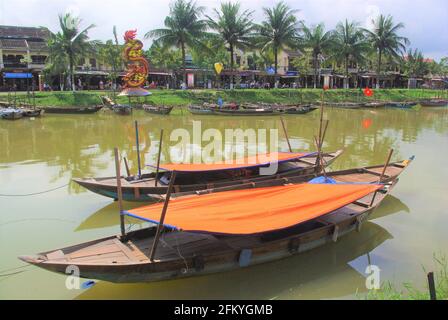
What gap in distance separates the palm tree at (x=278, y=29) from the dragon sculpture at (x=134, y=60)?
1404 centimetres

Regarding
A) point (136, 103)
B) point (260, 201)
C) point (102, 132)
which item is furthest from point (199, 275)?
point (136, 103)

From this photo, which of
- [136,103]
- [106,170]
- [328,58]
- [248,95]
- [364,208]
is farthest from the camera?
[328,58]

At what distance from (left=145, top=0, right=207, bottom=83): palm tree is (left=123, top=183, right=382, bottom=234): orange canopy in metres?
28.4

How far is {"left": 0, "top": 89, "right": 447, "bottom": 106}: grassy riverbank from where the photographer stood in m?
31.9

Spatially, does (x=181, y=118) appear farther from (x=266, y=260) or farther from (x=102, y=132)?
(x=266, y=260)

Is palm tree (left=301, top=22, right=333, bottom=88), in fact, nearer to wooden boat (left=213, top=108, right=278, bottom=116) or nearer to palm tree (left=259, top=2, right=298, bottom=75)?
palm tree (left=259, top=2, right=298, bottom=75)

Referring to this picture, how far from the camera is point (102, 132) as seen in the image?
2194cm

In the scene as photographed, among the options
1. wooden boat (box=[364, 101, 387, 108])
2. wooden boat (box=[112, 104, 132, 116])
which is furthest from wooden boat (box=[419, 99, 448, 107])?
wooden boat (box=[112, 104, 132, 116])

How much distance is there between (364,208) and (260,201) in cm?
256

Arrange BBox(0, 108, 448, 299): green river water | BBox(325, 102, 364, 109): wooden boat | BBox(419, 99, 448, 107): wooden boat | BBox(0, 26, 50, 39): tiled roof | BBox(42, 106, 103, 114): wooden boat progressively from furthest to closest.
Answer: BBox(419, 99, 448, 107): wooden boat → BBox(0, 26, 50, 39): tiled roof → BBox(325, 102, 364, 109): wooden boat → BBox(42, 106, 103, 114): wooden boat → BBox(0, 108, 448, 299): green river water

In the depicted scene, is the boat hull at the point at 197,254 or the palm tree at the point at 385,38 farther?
the palm tree at the point at 385,38

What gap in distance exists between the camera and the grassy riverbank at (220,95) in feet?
105

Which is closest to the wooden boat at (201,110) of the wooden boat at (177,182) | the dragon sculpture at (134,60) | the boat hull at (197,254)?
the dragon sculpture at (134,60)

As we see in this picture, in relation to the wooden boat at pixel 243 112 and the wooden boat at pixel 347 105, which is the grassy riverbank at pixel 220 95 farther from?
the wooden boat at pixel 243 112
